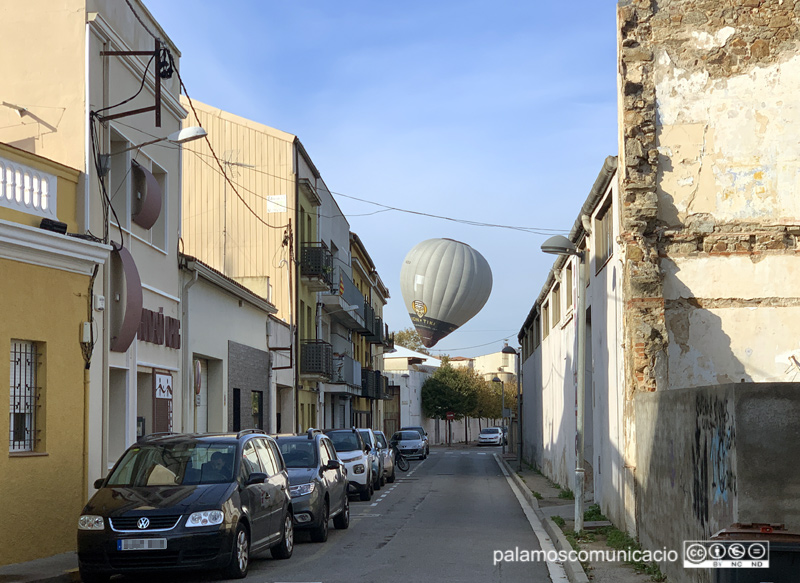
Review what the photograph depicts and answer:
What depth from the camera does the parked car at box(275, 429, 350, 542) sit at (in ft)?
45.4

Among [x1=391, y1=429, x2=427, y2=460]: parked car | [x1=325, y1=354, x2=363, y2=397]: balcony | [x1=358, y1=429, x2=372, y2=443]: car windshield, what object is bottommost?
[x1=391, y1=429, x2=427, y2=460]: parked car

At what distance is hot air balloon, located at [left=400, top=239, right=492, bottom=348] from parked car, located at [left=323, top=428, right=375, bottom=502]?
93.6ft

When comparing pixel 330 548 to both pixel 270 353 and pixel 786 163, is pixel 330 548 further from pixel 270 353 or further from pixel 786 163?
pixel 270 353

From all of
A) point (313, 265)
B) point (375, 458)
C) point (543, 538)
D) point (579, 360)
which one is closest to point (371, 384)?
point (313, 265)

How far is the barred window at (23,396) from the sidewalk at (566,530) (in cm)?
691

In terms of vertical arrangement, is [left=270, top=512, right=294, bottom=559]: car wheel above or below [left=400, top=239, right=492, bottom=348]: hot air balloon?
below

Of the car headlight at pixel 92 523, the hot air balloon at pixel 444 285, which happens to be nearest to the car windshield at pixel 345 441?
the car headlight at pixel 92 523

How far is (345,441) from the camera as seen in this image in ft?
77.2

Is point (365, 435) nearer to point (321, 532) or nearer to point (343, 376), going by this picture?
point (343, 376)

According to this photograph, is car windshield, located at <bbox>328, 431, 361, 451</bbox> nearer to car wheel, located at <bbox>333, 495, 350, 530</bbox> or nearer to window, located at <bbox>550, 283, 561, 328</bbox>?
car wheel, located at <bbox>333, 495, 350, 530</bbox>

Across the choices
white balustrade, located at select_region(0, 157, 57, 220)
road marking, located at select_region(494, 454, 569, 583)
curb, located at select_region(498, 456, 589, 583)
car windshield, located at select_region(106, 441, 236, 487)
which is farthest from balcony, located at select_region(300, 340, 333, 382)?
car windshield, located at select_region(106, 441, 236, 487)

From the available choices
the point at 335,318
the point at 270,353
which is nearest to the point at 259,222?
the point at 270,353

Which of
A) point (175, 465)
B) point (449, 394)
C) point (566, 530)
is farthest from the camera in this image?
point (449, 394)

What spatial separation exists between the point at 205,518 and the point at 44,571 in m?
2.18
